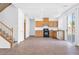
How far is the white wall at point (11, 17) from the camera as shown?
11438mm

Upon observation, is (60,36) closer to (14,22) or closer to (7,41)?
(14,22)

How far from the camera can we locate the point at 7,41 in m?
9.24

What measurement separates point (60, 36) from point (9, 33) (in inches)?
251

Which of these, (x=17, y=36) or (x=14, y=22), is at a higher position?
(x=14, y=22)

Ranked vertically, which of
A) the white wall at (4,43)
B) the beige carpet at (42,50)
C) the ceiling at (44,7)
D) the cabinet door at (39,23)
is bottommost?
the beige carpet at (42,50)

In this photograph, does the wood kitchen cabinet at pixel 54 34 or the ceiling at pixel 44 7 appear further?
the wood kitchen cabinet at pixel 54 34

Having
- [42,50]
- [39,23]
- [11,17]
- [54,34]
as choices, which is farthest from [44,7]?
[39,23]

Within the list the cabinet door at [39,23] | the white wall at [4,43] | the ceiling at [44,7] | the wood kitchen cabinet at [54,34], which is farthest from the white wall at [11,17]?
the cabinet door at [39,23]

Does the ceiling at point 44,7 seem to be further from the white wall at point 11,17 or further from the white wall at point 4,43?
the white wall at point 4,43

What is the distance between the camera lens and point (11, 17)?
11.5 metres

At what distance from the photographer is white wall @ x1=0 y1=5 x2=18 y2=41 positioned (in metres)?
11.4
